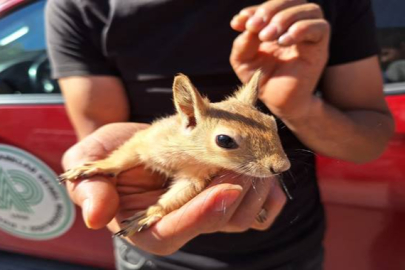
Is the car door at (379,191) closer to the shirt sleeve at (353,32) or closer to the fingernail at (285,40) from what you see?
the shirt sleeve at (353,32)

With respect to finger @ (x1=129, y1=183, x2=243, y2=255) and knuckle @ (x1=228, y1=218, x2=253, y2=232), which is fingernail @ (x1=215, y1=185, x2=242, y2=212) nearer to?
finger @ (x1=129, y1=183, x2=243, y2=255)

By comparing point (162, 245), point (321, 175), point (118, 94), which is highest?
point (118, 94)

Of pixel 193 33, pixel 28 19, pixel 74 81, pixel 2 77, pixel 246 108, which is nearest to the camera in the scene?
pixel 246 108

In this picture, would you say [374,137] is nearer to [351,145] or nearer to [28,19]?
[351,145]

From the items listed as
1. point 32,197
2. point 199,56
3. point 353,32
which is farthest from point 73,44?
point 32,197

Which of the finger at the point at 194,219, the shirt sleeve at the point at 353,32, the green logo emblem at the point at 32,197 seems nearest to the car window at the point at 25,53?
the green logo emblem at the point at 32,197

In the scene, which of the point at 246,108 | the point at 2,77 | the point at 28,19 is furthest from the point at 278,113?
the point at 2,77

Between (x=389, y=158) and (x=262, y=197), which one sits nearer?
(x=262, y=197)
